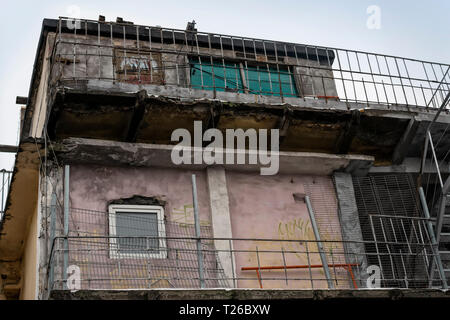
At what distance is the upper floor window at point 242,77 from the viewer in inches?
559

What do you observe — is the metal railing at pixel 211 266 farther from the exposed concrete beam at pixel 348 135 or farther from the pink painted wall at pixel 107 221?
the exposed concrete beam at pixel 348 135

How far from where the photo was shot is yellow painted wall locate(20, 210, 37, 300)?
12769 millimetres

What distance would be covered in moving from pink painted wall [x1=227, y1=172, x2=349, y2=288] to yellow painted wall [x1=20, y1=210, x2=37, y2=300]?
365cm

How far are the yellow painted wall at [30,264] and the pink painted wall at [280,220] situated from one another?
12.0ft

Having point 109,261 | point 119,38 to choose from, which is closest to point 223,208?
point 109,261

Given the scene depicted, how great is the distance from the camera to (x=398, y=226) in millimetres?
13859

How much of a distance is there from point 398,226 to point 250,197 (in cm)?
304

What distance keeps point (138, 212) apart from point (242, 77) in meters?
3.81

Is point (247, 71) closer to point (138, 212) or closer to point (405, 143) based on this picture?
point (405, 143)

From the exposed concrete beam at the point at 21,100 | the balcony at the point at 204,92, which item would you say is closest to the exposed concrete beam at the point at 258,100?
the balcony at the point at 204,92

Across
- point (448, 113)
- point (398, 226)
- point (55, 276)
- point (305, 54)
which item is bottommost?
point (55, 276)

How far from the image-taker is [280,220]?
13.1 meters

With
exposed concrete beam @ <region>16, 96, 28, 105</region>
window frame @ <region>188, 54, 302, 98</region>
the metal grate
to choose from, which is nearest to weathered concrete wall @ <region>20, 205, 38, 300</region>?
exposed concrete beam @ <region>16, 96, 28, 105</region>

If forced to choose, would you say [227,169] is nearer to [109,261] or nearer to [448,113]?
[109,261]
